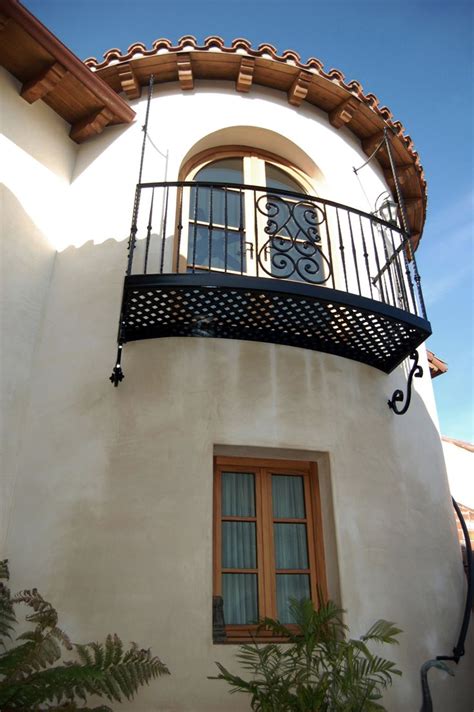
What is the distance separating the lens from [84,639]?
362 cm

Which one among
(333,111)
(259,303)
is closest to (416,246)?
(333,111)

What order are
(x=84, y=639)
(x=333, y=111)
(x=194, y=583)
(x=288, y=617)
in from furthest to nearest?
(x=333, y=111) → (x=288, y=617) → (x=194, y=583) → (x=84, y=639)

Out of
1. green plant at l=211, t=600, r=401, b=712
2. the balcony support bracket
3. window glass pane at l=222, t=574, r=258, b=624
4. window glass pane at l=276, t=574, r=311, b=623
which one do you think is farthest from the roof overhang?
green plant at l=211, t=600, r=401, b=712

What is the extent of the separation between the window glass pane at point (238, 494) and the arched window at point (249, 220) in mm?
2058

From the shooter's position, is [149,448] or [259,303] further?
[259,303]

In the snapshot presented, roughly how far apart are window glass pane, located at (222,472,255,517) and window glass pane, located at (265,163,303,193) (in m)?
3.92

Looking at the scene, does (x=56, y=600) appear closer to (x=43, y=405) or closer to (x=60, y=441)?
(x=60, y=441)

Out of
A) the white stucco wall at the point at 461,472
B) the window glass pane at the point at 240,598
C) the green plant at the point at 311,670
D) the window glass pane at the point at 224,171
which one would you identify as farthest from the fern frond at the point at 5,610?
the white stucco wall at the point at 461,472

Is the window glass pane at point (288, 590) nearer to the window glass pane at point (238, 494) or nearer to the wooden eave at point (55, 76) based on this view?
the window glass pane at point (238, 494)

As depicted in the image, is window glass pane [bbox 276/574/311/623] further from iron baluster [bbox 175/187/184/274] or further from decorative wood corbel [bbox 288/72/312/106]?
decorative wood corbel [bbox 288/72/312/106]

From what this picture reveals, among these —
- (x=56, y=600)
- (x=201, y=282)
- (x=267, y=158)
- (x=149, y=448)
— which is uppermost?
(x=267, y=158)

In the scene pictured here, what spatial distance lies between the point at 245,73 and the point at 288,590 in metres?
6.18

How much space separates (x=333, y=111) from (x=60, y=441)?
5.85 m

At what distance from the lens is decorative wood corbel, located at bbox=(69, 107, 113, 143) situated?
620 centimetres
